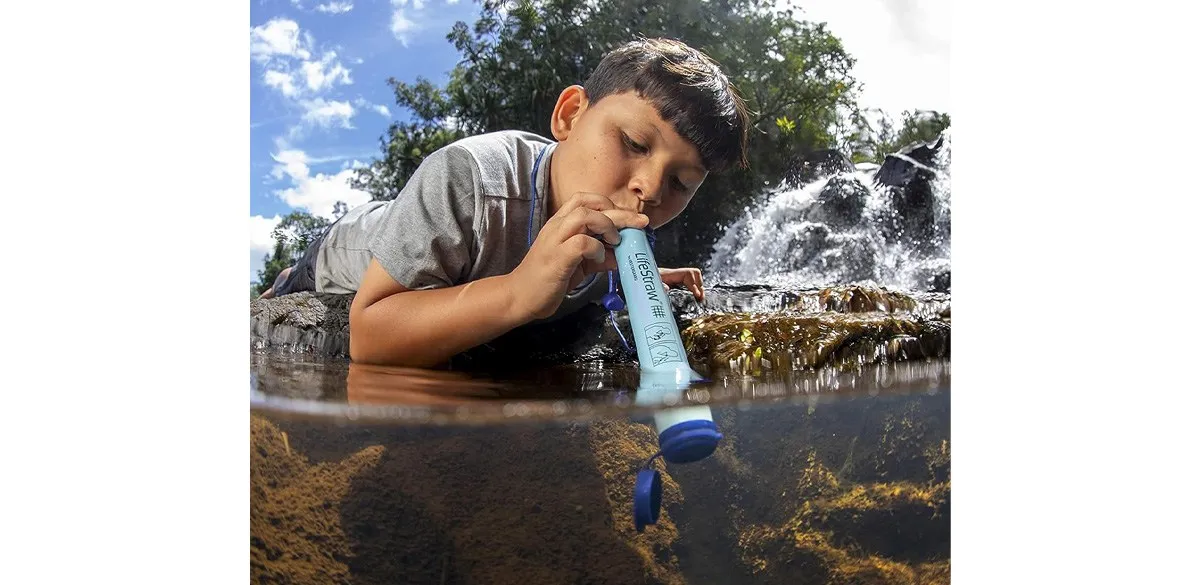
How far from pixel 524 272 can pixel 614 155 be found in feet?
1.12

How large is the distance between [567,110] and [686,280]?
1.70ft

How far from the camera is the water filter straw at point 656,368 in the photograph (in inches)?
94.0

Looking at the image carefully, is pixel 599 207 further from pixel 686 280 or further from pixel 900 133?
pixel 900 133

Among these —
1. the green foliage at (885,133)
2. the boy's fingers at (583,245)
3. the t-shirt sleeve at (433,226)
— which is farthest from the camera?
the green foliage at (885,133)

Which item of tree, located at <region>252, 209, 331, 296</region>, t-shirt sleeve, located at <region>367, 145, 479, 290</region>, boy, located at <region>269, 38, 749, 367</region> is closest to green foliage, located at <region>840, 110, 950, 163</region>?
boy, located at <region>269, 38, 749, 367</region>

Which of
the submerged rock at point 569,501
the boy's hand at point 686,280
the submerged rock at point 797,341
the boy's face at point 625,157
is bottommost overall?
the submerged rock at point 569,501

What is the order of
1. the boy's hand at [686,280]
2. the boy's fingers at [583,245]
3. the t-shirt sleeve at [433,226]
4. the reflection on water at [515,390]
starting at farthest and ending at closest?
the boy's hand at [686,280]
the t-shirt sleeve at [433,226]
the boy's fingers at [583,245]
the reflection on water at [515,390]

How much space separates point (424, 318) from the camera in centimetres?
252

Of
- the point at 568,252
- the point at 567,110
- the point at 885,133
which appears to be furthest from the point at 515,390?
the point at 885,133

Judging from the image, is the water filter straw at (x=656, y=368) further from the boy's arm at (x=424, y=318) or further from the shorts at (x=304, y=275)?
the shorts at (x=304, y=275)

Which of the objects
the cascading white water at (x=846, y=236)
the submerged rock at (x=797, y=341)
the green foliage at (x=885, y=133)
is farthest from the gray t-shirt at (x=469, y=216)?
the green foliage at (x=885, y=133)
